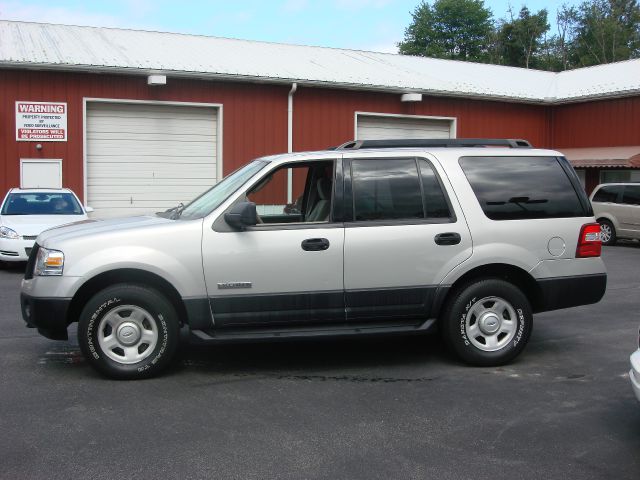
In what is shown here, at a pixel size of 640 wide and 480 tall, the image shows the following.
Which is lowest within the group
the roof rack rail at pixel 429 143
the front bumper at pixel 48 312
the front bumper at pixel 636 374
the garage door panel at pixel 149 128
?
the front bumper at pixel 636 374

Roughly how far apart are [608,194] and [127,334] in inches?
641

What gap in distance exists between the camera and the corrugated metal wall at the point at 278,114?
Answer: 57.3 feet

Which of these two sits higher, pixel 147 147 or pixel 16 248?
pixel 147 147

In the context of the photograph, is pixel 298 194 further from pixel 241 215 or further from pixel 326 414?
pixel 326 414

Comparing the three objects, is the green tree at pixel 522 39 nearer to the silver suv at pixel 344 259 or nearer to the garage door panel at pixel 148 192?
the garage door panel at pixel 148 192

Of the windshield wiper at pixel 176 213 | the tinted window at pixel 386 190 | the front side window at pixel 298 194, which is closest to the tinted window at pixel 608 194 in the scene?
the front side window at pixel 298 194

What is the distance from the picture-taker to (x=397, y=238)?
6184 mm

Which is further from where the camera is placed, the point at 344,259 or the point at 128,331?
the point at 344,259

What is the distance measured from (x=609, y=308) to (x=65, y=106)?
531 inches

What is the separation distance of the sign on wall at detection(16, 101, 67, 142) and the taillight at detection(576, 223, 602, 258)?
1429 cm

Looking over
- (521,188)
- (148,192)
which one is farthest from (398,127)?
(521,188)

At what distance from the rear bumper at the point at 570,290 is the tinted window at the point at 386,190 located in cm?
134

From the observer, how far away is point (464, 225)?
6316 millimetres

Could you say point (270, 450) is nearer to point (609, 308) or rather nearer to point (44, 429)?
point (44, 429)
